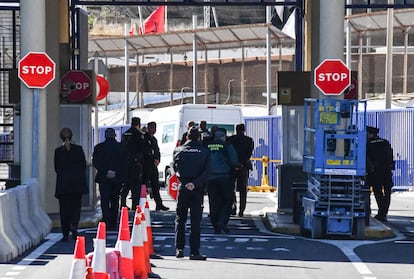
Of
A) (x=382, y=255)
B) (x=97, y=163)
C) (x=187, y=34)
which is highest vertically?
(x=187, y=34)

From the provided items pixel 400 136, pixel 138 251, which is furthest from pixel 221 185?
pixel 400 136

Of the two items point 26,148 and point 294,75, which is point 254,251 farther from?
point 294,75

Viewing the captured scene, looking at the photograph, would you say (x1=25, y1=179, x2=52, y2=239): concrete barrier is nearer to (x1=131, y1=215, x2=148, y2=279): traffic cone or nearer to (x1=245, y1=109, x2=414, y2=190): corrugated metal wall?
(x1=131, y1=215, x2=148, y2=279): traffic cone

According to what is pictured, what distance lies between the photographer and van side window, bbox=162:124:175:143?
32.1 metres

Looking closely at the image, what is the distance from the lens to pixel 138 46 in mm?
55469

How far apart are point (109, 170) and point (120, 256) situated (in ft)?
27.4

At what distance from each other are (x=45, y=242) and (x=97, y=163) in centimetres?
237

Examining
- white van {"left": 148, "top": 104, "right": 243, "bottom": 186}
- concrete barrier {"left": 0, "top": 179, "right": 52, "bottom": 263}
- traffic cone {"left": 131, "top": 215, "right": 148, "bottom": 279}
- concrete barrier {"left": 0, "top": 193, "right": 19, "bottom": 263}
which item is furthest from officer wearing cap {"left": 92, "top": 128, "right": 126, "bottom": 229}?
white van {"left": 148, "top": 104, "right": 243, "bottom": 186}

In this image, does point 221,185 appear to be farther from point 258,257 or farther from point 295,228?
point 258,257

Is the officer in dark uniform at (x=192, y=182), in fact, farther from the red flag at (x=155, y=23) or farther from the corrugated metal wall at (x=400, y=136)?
the red flag at (x=155, y=23)

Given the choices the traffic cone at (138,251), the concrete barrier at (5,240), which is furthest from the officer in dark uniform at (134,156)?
the traffic cone at (138,251)

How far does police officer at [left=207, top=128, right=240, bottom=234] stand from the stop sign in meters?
4.01

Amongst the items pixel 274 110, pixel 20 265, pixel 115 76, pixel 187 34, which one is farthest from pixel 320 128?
pixel 115 76

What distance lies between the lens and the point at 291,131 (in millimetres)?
22703
